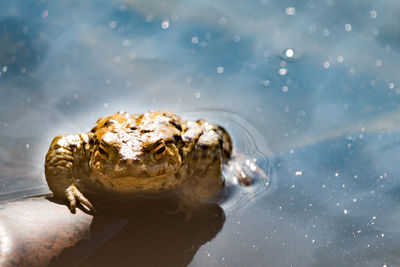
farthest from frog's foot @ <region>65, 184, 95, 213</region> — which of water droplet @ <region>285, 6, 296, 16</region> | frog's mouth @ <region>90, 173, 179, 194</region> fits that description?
water droplet @ <region>285, 6, 296, 16</region>

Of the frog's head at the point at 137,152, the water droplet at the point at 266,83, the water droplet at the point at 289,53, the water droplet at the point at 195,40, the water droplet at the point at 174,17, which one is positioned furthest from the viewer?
the water droplet at the point at 174,17

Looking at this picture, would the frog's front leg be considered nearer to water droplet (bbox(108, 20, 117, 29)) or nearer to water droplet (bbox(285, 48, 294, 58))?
water droplet (bbox(108, 20, 117, 29))

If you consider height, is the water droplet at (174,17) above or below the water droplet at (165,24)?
above

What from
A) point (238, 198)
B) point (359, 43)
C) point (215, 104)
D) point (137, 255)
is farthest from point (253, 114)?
point (137, 255)

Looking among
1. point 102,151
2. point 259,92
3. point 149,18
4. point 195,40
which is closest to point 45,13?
point 149,18

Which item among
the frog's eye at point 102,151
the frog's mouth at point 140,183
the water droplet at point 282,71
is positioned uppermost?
the water droplet at point 282,71

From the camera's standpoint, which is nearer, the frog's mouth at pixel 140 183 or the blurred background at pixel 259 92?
the frog's mouth at pixel 140 183

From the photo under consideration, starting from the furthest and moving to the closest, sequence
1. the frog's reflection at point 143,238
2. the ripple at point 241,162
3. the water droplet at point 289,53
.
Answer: the water droplet at point 289,53 < the ripple at point 241,162 < the frog's reflection at point 143,238

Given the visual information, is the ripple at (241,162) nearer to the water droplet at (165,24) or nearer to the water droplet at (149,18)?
the water droplet at (165,24)

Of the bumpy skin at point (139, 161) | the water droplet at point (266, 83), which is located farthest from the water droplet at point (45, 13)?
the water droplet at point (266, 83)

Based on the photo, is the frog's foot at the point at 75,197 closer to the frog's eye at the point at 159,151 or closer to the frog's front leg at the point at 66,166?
the frog's front leg at the point at 66,166
